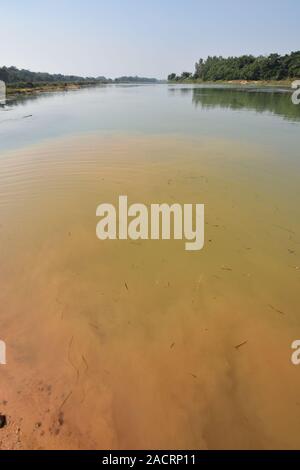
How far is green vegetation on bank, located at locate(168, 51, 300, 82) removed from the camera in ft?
184

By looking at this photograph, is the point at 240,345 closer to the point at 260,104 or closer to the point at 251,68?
the point at 260,104

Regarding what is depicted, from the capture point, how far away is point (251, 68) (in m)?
65.1

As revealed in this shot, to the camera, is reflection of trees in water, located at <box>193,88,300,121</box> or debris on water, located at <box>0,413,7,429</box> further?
reflection of trees in water, located at <box>193,88,300,121</box>

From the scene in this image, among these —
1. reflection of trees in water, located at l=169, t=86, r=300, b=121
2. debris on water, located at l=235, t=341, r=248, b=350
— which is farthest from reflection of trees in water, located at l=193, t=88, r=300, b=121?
debris on water, located at l=235, t=341, r=248, b=350

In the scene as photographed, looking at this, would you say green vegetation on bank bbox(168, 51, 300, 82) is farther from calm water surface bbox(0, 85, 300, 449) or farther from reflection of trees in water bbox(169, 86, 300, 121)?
calm water surface bbox(0, 85, 300, 449)

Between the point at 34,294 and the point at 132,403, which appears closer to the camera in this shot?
the point at 132,403

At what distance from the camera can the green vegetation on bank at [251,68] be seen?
56.2m

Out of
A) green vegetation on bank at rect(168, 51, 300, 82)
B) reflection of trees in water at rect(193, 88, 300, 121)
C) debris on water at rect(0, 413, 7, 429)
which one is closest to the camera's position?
debris on water at rect(0, 413, 7, 429)

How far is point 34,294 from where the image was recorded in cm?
344

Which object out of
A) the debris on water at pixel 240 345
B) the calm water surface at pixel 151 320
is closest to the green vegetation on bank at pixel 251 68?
the calm water surface at pixel 151 320

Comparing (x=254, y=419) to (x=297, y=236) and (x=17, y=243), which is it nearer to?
(x=297, y=236)

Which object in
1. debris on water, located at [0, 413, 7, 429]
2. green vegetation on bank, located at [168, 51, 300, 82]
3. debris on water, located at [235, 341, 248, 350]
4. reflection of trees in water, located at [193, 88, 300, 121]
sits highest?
green vegetation on bank, located at [168, 51, 300, 82]
